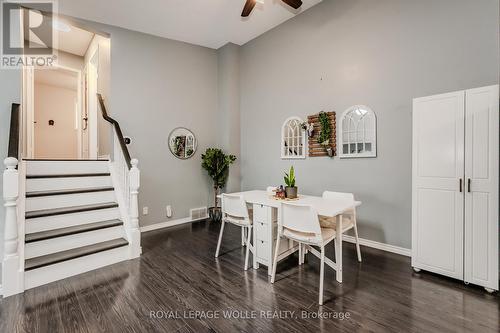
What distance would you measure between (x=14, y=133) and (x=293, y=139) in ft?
11.9

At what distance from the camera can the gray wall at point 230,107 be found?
5.17 meters

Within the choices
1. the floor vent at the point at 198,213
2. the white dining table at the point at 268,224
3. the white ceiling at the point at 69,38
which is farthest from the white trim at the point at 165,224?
the white ceiling at the point at 69,38

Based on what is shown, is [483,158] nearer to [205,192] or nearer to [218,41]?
[205,192]

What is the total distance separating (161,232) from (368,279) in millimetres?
3233

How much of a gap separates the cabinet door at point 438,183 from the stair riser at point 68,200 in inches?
153

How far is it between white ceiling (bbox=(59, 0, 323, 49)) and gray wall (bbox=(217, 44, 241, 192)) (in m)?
0.47

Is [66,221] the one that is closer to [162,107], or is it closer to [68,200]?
[68,200]

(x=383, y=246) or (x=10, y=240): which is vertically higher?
(x=10, y=240)

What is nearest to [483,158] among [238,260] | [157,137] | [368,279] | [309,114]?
[368,279]

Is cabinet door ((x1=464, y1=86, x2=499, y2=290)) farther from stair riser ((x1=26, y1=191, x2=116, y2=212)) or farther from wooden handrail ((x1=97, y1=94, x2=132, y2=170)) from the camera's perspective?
stair riser ((x1=26, y1=191, x2=116, y2=212))

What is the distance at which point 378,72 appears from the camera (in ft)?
10.5

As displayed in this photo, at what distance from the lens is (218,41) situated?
16.4 feet

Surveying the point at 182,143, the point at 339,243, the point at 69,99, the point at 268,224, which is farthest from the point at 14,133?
the point at 69,99

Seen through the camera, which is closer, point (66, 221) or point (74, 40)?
point (66, 221)
